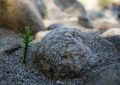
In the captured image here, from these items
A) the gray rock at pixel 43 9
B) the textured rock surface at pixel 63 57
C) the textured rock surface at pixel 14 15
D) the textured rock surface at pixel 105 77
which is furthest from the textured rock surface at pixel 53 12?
the textured rock surface at pixel 105 77

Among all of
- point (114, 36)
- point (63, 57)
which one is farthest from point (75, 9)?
point (63, 57)

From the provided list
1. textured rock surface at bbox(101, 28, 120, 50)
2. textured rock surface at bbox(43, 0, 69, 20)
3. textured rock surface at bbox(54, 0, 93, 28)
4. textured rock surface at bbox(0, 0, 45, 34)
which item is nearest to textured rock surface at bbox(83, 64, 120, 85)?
textured rock surface at bbox(101, 28, 120, 50)

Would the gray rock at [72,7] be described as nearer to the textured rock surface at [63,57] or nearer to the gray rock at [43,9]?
the gray rock at [43,9]

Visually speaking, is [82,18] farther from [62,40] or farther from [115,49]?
[62,40]

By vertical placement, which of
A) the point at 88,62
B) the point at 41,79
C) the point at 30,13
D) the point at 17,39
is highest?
the point at 30,13

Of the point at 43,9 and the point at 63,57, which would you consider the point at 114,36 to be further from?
the point at 43,9

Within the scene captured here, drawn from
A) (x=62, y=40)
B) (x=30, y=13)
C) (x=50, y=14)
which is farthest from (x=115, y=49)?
(x=50, y=14)
